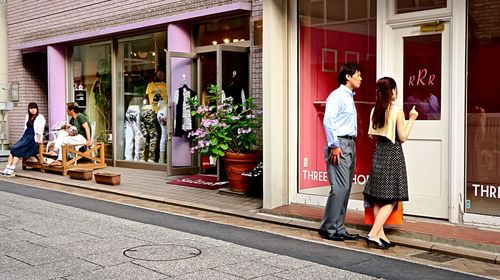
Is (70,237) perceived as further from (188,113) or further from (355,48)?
(188,113)

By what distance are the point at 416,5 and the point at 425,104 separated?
1.26 m

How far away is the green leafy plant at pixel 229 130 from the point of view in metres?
9.97

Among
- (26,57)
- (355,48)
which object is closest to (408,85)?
(355,48)

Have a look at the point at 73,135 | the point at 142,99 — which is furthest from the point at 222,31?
the point at 73,135

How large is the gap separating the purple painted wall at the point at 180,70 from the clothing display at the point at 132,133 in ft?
7.68

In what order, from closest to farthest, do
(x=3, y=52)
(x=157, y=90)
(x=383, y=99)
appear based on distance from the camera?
1. (x=383, y=99)
2. (x=157, y=90)
3. (x=3, y=52)

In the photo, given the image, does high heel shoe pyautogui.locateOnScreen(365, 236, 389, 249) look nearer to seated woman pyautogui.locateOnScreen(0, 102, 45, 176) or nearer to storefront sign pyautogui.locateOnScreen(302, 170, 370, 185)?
storefront sign pyautogui.locateOnScreen(302, 170, 370, 185)

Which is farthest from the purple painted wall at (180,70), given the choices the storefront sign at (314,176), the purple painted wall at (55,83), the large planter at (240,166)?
the purple painted wall at (55,83)

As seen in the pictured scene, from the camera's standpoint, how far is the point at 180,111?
1242 cm

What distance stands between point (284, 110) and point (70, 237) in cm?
356

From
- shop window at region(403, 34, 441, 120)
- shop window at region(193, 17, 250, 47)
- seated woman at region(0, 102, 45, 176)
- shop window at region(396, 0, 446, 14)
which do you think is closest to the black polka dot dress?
shop window at region(403, 34, 441, 120)

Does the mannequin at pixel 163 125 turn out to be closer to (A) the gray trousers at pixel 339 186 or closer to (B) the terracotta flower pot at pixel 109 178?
(B) the terracotta flower pot at pixel 109 178

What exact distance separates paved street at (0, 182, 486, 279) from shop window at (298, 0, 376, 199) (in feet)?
6.14

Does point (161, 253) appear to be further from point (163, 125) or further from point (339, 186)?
point (163, 125)
